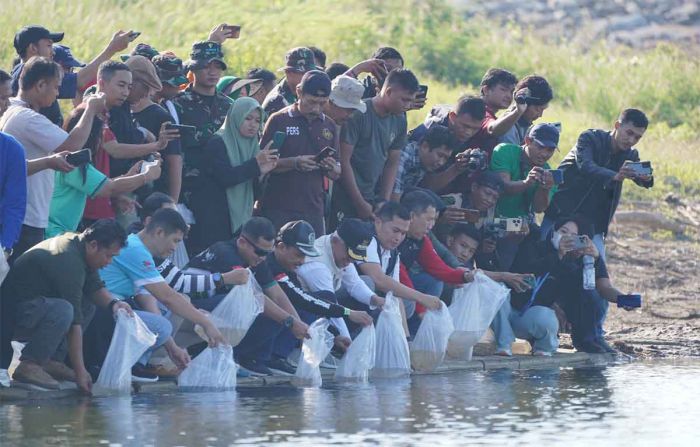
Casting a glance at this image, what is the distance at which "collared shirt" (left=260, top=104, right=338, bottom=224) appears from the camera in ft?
39.8

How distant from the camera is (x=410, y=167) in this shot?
1305cm

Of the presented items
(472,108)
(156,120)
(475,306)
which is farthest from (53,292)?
(472,108)

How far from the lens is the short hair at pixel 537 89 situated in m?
13.2

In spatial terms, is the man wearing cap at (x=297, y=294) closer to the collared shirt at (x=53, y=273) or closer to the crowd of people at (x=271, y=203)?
the crowd of people at (x=271, y=203)

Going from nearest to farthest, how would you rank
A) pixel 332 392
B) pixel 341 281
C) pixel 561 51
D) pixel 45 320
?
pixel 45 320 < pixel 332 392 < pixel 341 281 < pixel 561 51

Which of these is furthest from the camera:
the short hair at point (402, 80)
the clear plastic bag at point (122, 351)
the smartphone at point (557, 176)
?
the smartphone at point (557, 176)

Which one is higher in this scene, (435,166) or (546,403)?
(435,166)

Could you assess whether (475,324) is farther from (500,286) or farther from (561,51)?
(561,51)

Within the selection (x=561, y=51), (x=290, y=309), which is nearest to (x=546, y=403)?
(x=290, y=309)

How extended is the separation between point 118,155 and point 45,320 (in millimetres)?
1518

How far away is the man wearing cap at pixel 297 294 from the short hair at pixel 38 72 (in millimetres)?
1970

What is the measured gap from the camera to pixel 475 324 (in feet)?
40.8

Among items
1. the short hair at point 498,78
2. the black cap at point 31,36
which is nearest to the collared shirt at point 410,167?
the short hair at point 498,78

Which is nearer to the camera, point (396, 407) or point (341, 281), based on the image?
point (396, 407)
